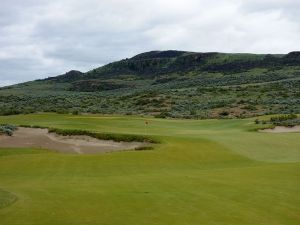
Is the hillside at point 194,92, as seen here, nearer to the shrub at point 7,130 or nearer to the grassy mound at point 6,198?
the shrub at point 7,130

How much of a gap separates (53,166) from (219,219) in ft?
40.3

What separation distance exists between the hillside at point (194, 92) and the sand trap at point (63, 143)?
26.8 metres

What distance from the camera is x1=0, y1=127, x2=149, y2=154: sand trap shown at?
31094mm

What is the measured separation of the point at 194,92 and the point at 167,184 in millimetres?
84275

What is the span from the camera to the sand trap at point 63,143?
3109cm

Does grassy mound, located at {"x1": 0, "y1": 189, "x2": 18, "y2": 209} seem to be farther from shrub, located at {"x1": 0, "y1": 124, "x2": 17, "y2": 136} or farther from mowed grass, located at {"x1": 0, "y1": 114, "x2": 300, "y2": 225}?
shrub, located at {"x1": 0, "y1": 124, "x2": 17, "y2": 136}

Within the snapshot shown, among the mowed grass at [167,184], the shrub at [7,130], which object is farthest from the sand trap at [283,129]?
the shrub at [7,130]

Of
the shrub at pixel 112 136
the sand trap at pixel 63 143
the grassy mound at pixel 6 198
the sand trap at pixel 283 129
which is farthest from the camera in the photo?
the sand trap at pixel 283 129

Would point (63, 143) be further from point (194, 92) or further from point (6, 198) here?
point (194, 92)

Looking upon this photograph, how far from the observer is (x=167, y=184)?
721 inches

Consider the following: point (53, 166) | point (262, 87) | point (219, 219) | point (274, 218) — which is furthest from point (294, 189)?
point (262, 87)

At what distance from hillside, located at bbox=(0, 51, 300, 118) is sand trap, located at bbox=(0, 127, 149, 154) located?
26.8 m

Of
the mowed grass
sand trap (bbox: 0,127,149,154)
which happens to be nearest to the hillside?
sand trap (bbox: 0,127,149,154)

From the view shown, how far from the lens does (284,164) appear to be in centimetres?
2394
